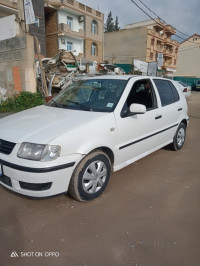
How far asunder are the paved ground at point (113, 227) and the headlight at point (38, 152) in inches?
30.4

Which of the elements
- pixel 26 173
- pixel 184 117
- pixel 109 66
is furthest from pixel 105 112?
pixel 109 66

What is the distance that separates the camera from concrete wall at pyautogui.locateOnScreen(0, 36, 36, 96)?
8.05m

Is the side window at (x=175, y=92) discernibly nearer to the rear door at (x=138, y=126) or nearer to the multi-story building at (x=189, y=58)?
the rear door at (x=138, y=126)

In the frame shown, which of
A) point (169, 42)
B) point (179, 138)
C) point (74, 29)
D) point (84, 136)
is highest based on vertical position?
point (169, 42)

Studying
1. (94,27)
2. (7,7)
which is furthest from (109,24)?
(7,7)

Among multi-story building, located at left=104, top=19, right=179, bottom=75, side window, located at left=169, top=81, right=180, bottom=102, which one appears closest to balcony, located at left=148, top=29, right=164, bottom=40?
multi-story building, located at left=104, top=19, right=179, bottom=75

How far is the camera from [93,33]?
2603 centimetres

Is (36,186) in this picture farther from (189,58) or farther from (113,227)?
(189,58)

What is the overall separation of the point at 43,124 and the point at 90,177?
0.90 metres

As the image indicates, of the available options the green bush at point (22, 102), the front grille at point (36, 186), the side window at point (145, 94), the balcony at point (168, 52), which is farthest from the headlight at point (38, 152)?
the balcony at point (168, 52)

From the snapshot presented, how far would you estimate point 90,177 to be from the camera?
8.52ft

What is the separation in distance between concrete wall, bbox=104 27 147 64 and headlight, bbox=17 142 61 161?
31058 millimetres

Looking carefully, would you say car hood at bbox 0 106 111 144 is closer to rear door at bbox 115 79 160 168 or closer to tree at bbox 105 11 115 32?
rear door at bbox 115 79 160 168

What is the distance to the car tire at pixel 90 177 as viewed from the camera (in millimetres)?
2453
